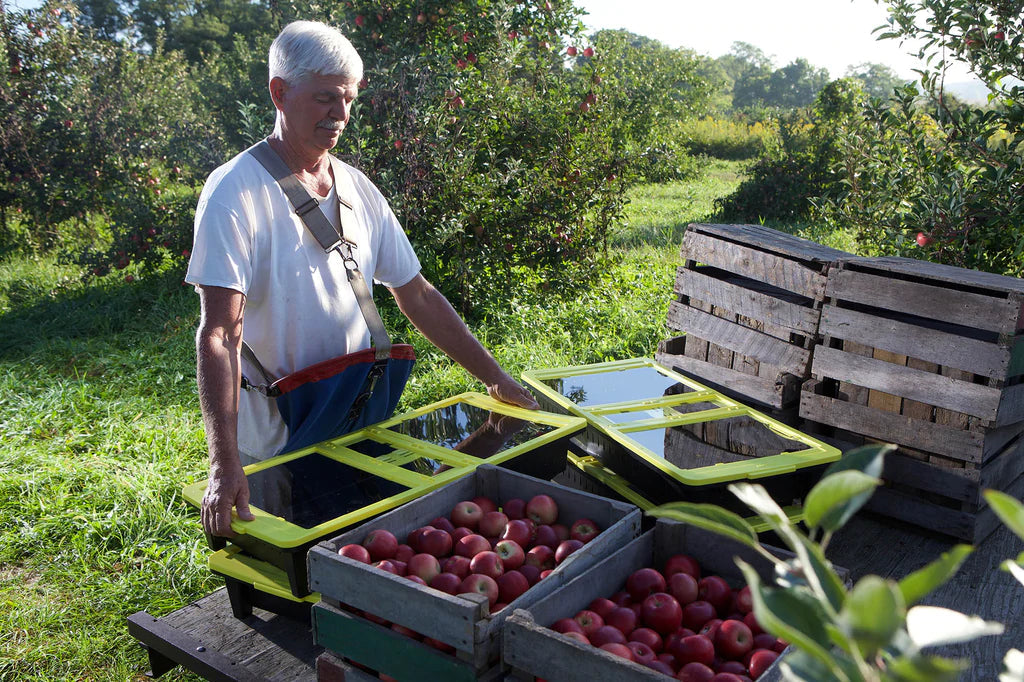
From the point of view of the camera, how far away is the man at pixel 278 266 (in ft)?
6.88

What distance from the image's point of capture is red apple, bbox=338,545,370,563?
69.3 inches

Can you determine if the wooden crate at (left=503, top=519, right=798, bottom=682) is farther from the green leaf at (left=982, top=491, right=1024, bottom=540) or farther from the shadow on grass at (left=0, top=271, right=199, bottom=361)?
the shadow on grass at (left=0, top=271, right=199, bottom=361)

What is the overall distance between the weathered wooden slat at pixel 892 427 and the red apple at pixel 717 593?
1.30m

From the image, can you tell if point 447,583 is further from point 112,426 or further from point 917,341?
point 112,426

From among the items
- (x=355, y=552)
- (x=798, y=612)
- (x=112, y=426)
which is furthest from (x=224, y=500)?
(x=112, y=426)

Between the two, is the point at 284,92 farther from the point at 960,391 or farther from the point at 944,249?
the point at 944,249

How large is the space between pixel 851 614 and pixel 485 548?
146 cm

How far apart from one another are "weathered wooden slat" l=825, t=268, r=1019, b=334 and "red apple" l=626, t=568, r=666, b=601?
1.46 meters

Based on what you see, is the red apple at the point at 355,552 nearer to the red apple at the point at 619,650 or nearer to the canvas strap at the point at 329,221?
the red apple at the point at 619,650

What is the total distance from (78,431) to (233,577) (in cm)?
336

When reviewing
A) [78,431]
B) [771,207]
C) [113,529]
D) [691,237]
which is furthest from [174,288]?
[771,207]

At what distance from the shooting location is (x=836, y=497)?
1.94ft

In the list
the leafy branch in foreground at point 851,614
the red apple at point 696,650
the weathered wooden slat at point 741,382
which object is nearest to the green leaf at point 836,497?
the leafy branch in foreground at point 851,614

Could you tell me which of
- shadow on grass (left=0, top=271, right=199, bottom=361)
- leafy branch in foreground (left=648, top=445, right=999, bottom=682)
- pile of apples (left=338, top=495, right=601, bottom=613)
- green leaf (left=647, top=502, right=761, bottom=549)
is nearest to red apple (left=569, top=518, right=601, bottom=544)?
pile of apples (left=338, top=495, right=601, bottom=613)
